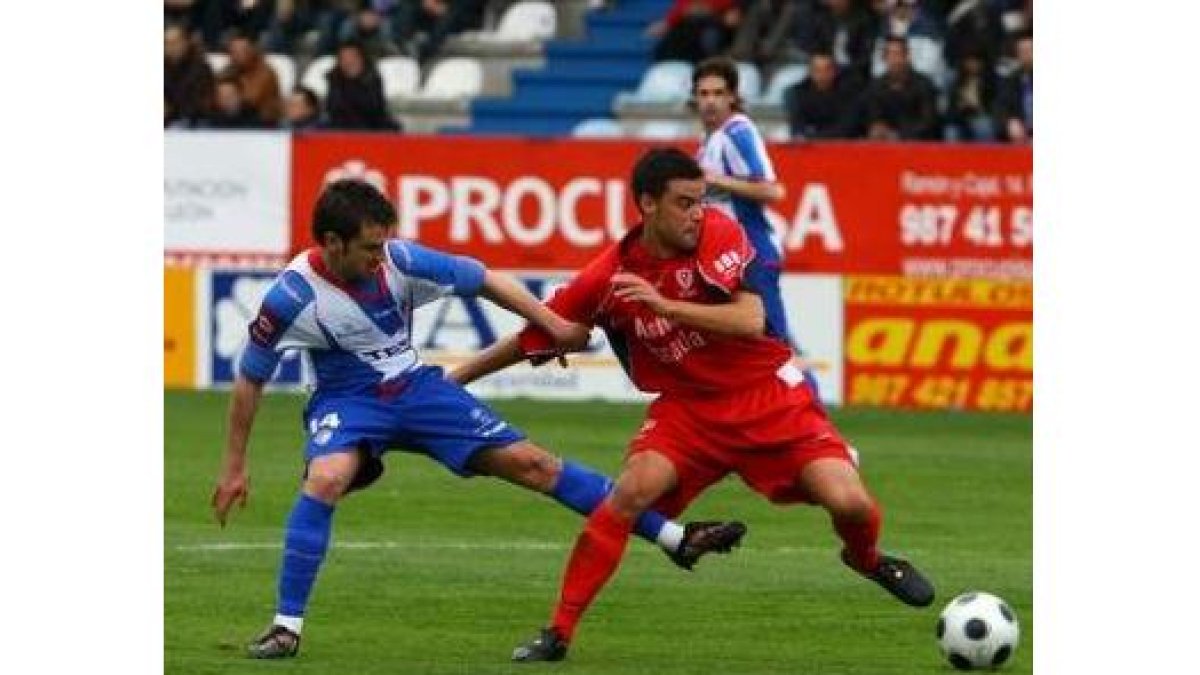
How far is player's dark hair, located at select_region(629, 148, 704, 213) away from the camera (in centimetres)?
961

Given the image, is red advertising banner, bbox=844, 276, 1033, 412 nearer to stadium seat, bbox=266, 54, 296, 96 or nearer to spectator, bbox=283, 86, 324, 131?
spectator, bbox=283, 86, 324, 131

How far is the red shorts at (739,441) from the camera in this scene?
1008cm

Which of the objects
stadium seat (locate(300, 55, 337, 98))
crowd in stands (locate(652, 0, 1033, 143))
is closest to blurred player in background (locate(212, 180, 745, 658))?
crowd in stands (locate(652, 0, 1033, 143))

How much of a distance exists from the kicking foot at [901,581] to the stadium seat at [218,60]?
18.4 meters

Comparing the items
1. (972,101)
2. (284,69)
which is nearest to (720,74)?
(972,101)

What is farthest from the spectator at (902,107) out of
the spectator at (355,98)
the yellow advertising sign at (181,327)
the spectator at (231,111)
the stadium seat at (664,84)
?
the yellow advertising sign at (181,327)

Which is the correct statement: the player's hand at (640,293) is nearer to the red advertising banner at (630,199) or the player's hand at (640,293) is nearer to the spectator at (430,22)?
the red advertising banner at (630,199)

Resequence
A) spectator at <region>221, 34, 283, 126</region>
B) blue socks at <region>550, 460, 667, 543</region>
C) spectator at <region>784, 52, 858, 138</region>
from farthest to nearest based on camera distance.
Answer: spectator at <region>221, 34, 283, 126</region>, spectator at <region>784, 52, 858, 138</region>, blue socks at <region>550, 460, 667, 543</region>

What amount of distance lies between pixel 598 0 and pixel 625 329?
1865cm

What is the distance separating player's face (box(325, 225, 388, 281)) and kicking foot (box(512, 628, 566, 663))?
1.34m
